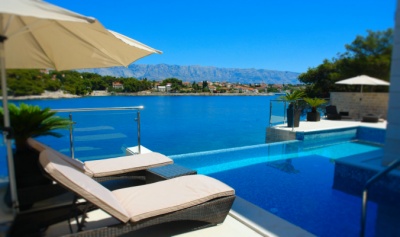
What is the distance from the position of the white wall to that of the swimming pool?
21cm

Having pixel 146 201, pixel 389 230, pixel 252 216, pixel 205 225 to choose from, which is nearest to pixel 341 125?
pixel 389 230

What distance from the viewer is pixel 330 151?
7.41 m

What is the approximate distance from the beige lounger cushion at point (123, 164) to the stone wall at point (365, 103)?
3.31 m

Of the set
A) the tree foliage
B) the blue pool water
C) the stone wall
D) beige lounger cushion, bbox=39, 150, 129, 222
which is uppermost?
the tree foliage

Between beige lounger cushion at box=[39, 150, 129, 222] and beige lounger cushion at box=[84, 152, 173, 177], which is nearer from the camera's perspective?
beige lounger cushion at box=[39, 150, 129, 222]

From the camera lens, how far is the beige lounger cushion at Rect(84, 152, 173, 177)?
3.49m

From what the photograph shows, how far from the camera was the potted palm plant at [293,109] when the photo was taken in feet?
32.1

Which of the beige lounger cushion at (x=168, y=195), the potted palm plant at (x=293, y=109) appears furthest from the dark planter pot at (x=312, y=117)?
the beige lounger cushion at (x=168, y=195)

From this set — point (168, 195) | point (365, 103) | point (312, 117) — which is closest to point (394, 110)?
point (365, 103)

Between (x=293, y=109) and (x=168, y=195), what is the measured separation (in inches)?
329

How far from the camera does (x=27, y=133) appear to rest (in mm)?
2799

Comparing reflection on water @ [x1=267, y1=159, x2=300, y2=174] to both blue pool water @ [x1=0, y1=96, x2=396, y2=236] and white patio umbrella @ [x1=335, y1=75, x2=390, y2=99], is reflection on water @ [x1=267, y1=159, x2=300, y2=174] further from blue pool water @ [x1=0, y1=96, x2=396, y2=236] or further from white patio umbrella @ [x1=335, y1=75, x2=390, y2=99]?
white patio umbrella @ [x1=335, y1=75, x2=390, y2=99]

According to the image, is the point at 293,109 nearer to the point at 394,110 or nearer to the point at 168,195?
the point at 394,110

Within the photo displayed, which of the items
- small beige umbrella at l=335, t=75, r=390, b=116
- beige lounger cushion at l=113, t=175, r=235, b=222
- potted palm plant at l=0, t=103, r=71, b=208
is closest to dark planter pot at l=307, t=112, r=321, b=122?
small beige umbrella at l=335, t=75, r=390, b=116
